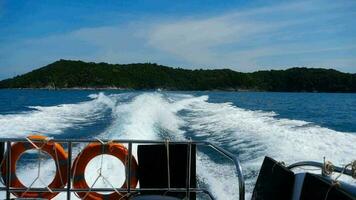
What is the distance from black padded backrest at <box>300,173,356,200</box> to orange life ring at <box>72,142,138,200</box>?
6.21ft

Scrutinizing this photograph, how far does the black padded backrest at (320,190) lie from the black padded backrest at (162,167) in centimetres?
153

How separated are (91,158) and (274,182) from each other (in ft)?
5.88

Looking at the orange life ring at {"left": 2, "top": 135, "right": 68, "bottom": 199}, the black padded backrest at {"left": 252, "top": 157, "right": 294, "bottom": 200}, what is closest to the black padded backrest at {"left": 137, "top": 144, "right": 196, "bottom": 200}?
the orange life ring at {"left": 2, "top": 135, "right": 68, "bottom": 199}

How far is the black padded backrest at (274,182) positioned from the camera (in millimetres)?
3545

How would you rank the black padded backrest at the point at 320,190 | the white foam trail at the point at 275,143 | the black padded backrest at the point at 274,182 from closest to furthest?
the black padded backrest at the point at 320,190
the black padded backrest at the point at 274,182
the white foam trail at the point at 275,143

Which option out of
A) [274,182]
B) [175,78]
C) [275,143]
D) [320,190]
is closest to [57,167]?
[274,182]

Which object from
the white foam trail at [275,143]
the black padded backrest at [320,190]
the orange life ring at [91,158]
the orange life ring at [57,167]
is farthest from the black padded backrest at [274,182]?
the white foam trail at [275,143]

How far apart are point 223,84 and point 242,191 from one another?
348 ft

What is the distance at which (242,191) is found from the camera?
379 cm

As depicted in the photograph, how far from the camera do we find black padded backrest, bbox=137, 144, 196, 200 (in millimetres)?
4629

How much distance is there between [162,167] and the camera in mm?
4664

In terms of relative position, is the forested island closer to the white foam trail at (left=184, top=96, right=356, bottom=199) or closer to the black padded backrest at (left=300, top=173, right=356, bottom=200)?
the white foam trail at (left=184, top=96, right=356, bottom=199)

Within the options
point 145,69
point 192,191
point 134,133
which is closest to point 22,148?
point 192,191

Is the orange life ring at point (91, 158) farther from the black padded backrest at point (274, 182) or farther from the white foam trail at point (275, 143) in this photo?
the white foam trail at point (275, 143)
